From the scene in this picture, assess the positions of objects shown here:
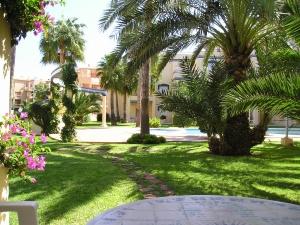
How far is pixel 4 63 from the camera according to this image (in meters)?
4.22

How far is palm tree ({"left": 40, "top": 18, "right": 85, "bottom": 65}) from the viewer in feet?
110

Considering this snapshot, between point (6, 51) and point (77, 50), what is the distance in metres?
30.4

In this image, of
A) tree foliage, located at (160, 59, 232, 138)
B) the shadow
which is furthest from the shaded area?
tree foliage, located at (160, 59, 232, 138)

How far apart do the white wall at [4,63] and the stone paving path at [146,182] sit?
315 cm

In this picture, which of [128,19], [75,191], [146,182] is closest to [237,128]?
[128,19]

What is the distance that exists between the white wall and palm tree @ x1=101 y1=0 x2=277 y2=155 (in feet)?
A: 26.1

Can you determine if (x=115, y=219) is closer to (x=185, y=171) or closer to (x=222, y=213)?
(x=222, y=213)

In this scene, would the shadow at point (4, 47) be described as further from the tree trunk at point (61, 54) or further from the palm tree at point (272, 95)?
the tree trunk at point (61, 54)

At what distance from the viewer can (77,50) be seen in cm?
3406

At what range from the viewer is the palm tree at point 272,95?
6422 mm

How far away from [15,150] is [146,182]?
430 cm

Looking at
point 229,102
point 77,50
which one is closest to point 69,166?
point 229,102

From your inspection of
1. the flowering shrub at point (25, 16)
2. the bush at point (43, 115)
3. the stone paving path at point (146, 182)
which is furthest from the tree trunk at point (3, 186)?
the bush at point (43, 115)

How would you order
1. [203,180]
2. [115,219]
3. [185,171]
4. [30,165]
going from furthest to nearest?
[185,171] < [203,180] < [30,165] < [115,219]
